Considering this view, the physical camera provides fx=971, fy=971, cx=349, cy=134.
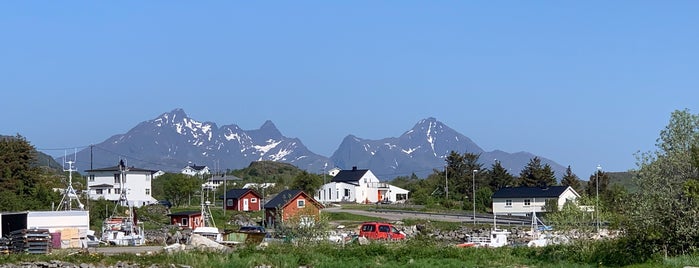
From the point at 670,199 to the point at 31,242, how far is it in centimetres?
2281

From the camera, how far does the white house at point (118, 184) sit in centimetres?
9019

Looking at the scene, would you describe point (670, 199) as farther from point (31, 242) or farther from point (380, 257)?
point (31, 242)

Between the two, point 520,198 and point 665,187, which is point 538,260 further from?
point 520,198

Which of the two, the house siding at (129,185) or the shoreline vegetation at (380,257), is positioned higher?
the house siding at (129,185)

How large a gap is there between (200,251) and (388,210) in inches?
1984

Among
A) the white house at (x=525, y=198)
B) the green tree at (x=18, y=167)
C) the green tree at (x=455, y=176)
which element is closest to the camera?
the green tree at (x=18, y=167)

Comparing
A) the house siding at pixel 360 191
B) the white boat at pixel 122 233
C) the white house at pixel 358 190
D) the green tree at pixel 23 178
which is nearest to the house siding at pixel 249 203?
the green tree at pixel 23 178

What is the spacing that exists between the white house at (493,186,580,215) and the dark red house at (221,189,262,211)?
20237 mm

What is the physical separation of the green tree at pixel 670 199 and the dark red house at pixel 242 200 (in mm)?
55146

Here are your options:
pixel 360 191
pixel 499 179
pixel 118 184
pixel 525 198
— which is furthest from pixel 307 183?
pixel 525 198

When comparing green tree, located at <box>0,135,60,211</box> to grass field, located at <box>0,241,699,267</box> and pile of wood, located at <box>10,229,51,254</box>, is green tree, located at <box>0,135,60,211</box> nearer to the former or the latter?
pile of wood, located at <box>10,229,51,254</box>

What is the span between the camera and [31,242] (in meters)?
36.2

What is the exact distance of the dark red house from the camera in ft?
266

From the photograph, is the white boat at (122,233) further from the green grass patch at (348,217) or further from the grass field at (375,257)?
the green grass patch at (348,217)
